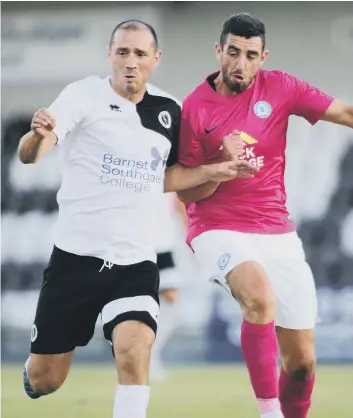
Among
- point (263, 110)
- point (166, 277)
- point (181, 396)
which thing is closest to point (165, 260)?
point (166, 277)

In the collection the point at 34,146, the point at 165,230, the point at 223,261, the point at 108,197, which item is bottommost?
the point at 165,230

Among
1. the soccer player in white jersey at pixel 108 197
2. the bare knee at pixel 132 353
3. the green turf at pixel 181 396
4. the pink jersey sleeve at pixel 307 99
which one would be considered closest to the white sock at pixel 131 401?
the bare knee at pixel 132 353

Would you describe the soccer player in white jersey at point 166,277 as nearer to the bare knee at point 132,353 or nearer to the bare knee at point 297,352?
the bare knee at point 297,352

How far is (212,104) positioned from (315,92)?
23.7 inches

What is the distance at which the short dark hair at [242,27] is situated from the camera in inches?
249

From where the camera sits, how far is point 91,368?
43.1 ft

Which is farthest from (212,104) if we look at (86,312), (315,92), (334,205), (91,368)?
(334,205)

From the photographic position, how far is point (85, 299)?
604 cm

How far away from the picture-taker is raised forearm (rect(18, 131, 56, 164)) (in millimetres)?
5738

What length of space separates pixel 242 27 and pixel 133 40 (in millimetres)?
655

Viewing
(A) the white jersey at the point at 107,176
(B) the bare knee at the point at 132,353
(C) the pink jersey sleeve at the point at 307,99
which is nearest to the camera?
(B) the bare knee at the point at 132,353

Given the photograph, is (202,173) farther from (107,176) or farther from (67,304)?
(67,304)

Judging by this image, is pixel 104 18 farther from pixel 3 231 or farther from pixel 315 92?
pixel 315 92

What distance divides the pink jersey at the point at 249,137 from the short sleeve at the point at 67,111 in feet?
2.24
